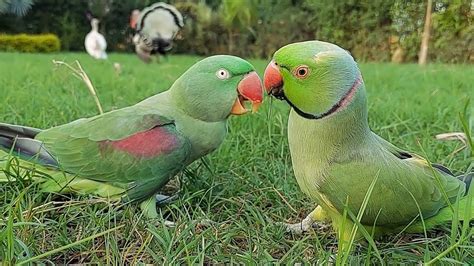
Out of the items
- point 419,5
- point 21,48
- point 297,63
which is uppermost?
point 297,63

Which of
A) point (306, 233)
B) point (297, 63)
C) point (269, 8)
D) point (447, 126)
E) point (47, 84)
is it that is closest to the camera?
point (297, 63)

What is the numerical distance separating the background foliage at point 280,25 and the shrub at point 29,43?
89 cm

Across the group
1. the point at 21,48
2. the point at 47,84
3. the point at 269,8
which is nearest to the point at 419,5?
the point at 269,8

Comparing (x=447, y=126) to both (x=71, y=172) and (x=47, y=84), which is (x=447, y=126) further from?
(x=47, y=84)

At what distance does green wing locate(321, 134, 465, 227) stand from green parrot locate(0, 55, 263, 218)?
0.36m

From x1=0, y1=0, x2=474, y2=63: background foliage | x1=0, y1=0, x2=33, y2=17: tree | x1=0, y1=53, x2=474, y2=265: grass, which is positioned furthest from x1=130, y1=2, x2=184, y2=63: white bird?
x1=0, y1=53, x2=474, y2=265: grass

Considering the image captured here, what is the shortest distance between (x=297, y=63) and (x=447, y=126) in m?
1.44

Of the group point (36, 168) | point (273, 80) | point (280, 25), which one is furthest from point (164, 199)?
point (280, 25)

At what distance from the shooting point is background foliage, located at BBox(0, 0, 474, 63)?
8.64 m

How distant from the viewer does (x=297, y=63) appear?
952 millimetres

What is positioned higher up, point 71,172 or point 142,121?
point 142,121

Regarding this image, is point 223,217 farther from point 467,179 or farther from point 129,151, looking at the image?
point 467,179

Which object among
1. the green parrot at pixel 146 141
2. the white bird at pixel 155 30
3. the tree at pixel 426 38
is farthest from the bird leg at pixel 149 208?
the tree at pixel 426 38

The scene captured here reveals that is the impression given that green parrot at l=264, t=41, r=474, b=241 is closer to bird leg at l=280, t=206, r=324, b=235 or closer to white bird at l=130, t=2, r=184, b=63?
bird leg at l=280, t=206, r=324, b=235
